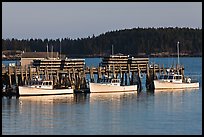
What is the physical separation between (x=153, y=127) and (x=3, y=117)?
10.1 meters

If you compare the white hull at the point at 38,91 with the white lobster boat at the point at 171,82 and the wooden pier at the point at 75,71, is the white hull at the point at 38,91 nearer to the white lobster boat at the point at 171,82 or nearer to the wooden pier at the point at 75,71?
the wooden pier at the point at 75,71

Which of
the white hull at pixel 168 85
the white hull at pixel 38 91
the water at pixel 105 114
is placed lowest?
the water at pixel 105 114

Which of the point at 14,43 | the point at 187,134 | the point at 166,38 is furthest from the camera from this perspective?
the point at 166,38

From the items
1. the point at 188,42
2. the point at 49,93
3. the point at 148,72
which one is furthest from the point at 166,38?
the point at 49,93

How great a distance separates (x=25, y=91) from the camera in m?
62.2

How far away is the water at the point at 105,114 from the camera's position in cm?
4147

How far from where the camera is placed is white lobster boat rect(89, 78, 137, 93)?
66438 mm

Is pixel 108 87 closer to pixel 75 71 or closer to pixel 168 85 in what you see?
pixel 75 71

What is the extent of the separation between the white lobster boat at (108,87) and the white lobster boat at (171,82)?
3592 millimetres

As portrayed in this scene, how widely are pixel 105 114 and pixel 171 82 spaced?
24.6 m

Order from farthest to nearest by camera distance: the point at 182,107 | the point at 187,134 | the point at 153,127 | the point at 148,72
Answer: the point at 148,72 < the point at 182,107 < the point at 153,127 < the point at 187,134

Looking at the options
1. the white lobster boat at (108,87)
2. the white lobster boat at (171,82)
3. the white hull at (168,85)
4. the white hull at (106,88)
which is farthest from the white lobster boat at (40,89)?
the white lobster boat at (171,82)

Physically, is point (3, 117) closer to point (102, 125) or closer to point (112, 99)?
point (102, 125)

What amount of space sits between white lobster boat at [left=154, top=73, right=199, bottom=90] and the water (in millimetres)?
Answer: 5254
